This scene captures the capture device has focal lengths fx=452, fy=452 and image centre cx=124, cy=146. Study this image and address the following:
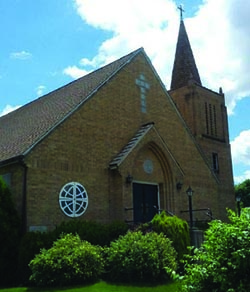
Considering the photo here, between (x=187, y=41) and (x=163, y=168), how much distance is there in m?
15.6

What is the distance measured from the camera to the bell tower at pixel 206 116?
101 ft

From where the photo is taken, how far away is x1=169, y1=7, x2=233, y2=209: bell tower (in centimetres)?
3078

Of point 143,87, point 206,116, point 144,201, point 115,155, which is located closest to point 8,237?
point 115,155

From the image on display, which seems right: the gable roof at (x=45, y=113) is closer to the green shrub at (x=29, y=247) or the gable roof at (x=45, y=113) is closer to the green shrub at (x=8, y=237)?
the green shrub at (x=8, y=237)

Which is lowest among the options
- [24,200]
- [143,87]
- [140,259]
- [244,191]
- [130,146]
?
[140,259]

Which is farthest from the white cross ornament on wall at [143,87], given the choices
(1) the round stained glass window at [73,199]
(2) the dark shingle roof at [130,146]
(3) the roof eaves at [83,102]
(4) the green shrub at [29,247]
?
(4) the green shrub at [29,247]

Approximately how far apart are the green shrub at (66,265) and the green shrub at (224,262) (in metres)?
6.69

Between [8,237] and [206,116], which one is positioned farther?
[206,116]

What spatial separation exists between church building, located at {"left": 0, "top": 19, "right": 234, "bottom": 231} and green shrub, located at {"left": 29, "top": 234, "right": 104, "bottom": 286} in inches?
137

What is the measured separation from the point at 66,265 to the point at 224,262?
24.7 ft

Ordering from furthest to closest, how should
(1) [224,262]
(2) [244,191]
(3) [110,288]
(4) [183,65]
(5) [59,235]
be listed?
(2) [244,191] < (4) [183,65] < (5) [59,235] < (3) [110,288] < (1) [224,262]

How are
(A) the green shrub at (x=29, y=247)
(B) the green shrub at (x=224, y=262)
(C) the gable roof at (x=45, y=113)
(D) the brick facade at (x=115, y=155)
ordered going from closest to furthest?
(B) the green shrub at (x=224, y=262) < (A) the green shrub at (x=29, y=247) < (D) the brick facade at (x=115, y=155) < (C) the gable roof at (x=45, y=113)

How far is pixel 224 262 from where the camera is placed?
6.80 metres

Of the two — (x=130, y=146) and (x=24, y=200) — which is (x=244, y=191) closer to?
(x=130, y=146)
